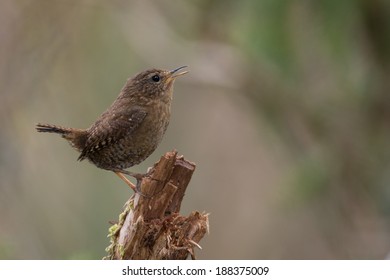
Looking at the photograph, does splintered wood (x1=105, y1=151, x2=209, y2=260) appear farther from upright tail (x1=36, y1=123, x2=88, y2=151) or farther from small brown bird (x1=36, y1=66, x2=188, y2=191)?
upright tail (x1=36, y1=123, x2=88, y2=151)

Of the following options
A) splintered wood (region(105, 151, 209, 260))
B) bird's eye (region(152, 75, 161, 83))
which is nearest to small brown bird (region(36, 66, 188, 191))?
bird's eye (region(152, 75, 161, 83))

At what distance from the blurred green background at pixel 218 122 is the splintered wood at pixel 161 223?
1497 millimetres

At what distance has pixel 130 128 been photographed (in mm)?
5137

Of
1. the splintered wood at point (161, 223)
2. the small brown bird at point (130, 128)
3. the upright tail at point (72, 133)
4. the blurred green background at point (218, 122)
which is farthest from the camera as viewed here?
the blurred green background at point (218, 122)

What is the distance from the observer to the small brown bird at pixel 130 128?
5145mm

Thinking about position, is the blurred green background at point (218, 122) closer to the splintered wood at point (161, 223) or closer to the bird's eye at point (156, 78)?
the bird's eye at point (156, 78)

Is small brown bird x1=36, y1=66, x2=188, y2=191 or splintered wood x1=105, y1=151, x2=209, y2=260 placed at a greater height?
small brown bird x1=36, y1=66, x2=188, y2=191

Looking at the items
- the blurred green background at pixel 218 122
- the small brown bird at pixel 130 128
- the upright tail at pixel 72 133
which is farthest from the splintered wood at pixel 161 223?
the blurred green background at pixel 218 122

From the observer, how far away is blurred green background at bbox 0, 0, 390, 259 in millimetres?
6598

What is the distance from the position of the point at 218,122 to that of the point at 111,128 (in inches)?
147

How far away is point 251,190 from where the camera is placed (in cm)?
862

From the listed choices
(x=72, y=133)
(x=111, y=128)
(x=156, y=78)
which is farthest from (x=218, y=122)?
(x=111, y=128)

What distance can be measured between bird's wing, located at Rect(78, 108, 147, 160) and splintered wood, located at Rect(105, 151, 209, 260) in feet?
2.53

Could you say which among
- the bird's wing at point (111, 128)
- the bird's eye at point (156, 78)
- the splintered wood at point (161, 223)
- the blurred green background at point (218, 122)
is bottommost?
the splintered wood at point (161, 223)
